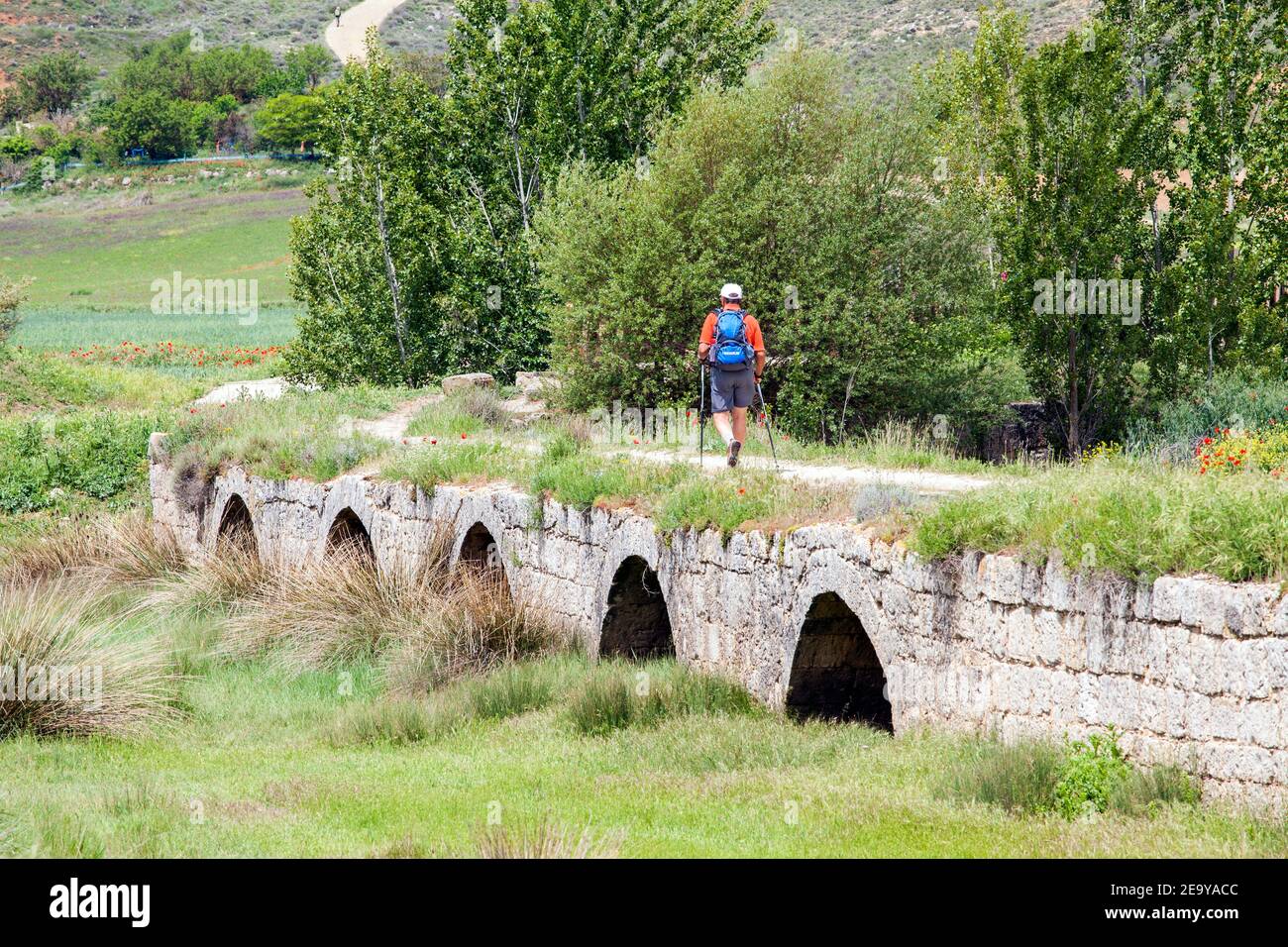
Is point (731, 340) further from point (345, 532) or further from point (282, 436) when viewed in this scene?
point (282, 436)

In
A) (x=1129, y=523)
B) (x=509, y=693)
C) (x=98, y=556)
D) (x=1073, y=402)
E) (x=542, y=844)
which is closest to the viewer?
(x=542, y=844)

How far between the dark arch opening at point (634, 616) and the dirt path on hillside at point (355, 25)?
93674 millimetres

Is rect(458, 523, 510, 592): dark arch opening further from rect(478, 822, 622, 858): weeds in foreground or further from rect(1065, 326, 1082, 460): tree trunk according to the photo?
rect(1065, 326, 1082, 460): tree trunk

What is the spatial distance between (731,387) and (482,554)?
3.77 metres

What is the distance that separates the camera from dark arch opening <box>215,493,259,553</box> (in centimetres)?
2100

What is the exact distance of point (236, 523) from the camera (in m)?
22.0

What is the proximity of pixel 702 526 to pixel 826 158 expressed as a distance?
11060mm

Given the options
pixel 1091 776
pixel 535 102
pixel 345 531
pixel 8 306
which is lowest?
pixel 345 531

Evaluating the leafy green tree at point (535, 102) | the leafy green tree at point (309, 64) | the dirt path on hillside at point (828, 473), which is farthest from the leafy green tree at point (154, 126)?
the dirt path on hillside at point (828, 473)

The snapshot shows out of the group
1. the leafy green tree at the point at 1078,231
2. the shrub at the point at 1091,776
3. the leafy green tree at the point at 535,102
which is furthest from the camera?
the leafy green tree at the point at 535,102

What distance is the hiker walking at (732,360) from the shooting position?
46.7ft

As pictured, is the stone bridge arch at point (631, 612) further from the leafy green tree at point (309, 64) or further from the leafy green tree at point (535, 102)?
the leafy green tree at point (309, 64)

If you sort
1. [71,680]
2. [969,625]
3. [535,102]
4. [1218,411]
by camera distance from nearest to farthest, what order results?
[969,625] < [71,680] < [1218,411] < [535,102]

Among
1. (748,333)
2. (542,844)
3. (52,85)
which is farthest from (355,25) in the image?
(542,844)
